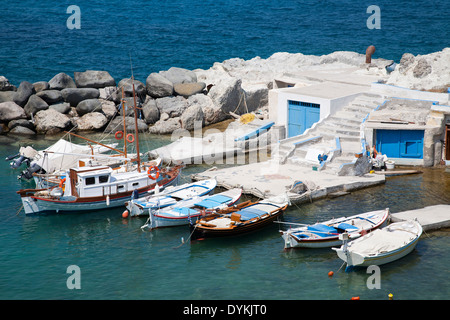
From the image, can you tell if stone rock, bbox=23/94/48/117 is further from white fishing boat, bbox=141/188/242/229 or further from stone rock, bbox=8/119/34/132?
white fishing boat, bbox=141/188/242/229

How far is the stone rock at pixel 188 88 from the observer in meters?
57.9

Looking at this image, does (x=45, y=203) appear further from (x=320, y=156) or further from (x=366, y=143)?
(x=366, y=143)

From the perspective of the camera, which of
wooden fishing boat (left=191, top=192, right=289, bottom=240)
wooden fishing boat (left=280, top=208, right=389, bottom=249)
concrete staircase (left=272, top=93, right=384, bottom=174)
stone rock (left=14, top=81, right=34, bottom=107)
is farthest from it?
stone rock (left=14, top=81, right=34, bottom=107)

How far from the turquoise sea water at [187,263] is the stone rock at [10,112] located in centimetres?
2049

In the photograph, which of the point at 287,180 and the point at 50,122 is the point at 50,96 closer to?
the point at 50,122

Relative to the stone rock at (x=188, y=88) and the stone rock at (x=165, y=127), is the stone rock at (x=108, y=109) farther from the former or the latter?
the stone rock at (x=188, y=88)

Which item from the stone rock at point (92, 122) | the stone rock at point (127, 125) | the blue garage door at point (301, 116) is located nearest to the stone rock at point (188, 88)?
the stone rock at point (127, 125)

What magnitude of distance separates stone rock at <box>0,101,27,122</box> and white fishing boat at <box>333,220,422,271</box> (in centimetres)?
3690

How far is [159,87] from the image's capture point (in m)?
57.9

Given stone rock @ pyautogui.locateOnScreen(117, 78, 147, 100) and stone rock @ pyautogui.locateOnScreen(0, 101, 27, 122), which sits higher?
stone rock @ pyautogui.locateOnScreen(117, 78, 147, 100)

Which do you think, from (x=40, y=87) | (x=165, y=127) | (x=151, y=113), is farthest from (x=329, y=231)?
(x=40, y=87)

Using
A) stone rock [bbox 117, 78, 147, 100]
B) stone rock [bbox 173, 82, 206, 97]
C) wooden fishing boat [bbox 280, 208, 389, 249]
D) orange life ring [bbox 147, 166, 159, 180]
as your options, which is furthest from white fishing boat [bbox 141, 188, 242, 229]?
stone rock [bbox 117, 78, 147, 100]

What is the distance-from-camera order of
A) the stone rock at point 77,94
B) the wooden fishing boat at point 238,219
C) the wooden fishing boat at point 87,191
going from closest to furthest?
1. the wooden fishing boat at point 238,219
2. the wooden fishing boat at point 87,191
3. the stone rock at point 77,94

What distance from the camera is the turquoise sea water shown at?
2692 cm
